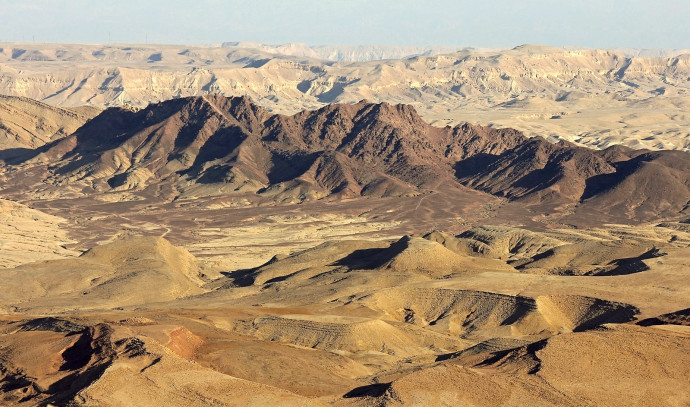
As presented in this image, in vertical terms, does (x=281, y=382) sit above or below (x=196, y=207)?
above

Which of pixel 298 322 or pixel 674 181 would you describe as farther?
pixel 674 181

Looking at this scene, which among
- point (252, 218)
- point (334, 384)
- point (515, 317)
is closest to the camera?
point (334, 384)

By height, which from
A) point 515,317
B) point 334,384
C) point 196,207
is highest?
point 334,384

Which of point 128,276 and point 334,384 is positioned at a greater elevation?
point 334,384

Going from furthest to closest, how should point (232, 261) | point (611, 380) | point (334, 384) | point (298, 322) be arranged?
point (232, 261) → point (298, 322) → point (334, 384) → point (611, 380)

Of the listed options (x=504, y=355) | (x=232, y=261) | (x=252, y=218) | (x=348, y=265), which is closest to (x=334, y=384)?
(x=504, y=355)

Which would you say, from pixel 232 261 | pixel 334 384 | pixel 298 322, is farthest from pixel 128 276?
pixel 334 384

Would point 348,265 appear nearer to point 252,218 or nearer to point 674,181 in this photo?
point 252,218

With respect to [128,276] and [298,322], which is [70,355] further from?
[128,276]

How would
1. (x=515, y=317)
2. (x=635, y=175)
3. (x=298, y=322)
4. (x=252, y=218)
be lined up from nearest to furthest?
(x=298, y=322) → (x=515, y=317) → (x=252, y=218) → (x=635, y=175)
